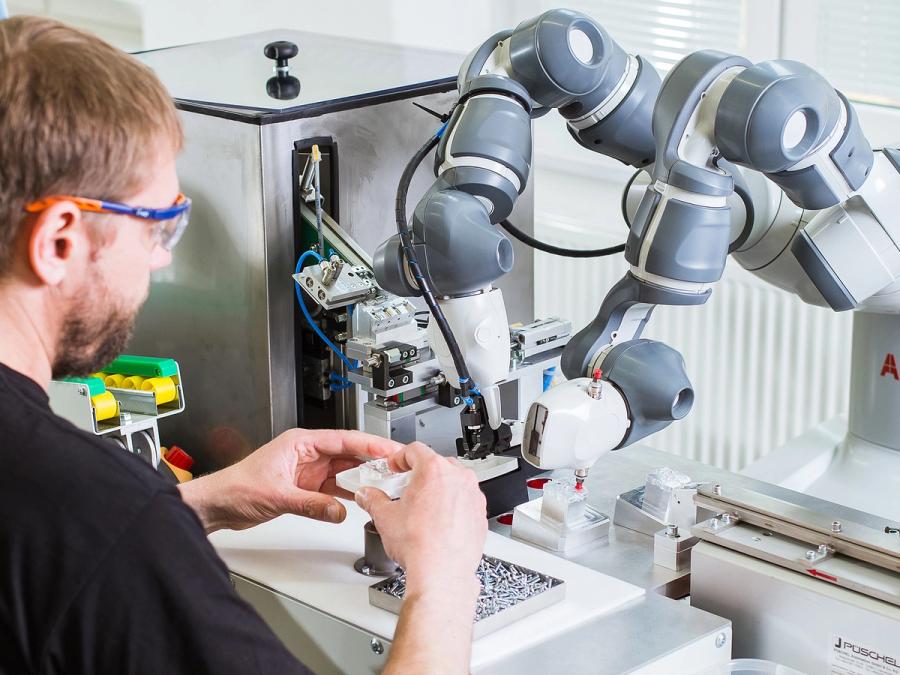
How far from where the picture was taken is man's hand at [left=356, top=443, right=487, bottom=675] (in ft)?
3.55

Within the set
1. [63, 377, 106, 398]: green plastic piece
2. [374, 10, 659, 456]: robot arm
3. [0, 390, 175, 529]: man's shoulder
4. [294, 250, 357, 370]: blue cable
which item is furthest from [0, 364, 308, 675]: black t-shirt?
[294, 250, 357, 370]: blue cable

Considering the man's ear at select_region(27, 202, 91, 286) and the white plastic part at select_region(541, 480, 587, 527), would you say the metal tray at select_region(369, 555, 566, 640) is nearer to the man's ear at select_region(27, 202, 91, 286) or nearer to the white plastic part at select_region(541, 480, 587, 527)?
the white plastic part at select_region(541, 480, 587, 527)

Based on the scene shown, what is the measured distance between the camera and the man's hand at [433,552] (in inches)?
42.6

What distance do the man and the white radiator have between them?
2.09 m

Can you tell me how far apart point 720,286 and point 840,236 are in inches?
60.1

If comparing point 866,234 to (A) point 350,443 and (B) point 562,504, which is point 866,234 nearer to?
(B) point 562,504

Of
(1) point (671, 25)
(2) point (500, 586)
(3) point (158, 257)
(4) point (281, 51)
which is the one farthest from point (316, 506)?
(1) point (671, 25)

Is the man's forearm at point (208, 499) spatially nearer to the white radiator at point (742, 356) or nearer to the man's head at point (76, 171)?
the man's head at point (76, 171)

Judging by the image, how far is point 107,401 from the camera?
1.70 m

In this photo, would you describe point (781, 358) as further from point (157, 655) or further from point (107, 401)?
point (157, 655)

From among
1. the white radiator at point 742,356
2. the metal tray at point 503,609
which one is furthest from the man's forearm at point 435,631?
the white radiator at point 742,356

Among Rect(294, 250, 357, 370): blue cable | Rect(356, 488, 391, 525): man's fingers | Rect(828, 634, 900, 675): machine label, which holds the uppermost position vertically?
Rect(294, 250, 357, 370): blue cable

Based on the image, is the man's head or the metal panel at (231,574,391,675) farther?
the metal panel at (231,574,391,675)

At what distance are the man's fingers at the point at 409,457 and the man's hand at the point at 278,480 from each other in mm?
55
